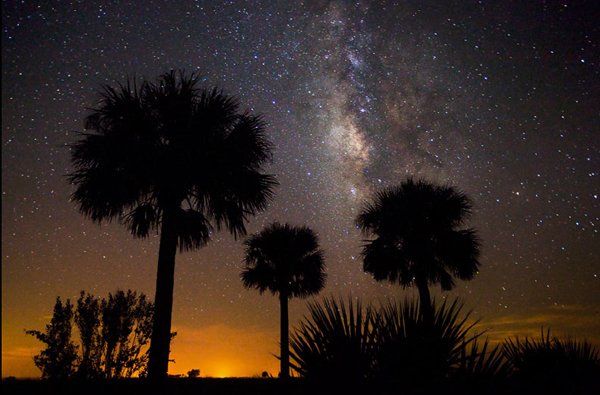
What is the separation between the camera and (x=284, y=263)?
20781 mm

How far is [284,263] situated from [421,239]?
26.0 ft

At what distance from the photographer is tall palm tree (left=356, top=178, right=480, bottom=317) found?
635 inches

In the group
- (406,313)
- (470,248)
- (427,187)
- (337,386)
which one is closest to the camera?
(337,386)

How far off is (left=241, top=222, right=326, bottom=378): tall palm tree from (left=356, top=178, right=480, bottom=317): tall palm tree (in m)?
4.35

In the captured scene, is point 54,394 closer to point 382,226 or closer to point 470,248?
point 382,226

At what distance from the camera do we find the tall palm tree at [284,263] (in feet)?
67.2

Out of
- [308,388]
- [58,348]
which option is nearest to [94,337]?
[58,348]

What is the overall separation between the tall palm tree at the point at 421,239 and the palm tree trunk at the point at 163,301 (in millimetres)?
10323

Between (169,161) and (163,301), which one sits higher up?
(169,161)

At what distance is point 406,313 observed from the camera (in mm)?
3887

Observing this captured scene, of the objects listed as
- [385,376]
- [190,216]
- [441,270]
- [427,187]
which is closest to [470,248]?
[441,270]

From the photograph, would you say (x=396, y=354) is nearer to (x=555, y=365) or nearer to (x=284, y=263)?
(x=555, y=365)

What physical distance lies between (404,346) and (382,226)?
1415 centimetres

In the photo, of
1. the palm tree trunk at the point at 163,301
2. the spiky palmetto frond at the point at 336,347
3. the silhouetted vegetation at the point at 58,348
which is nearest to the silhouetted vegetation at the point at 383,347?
the spiky palmetto frond at the point at 336,347
